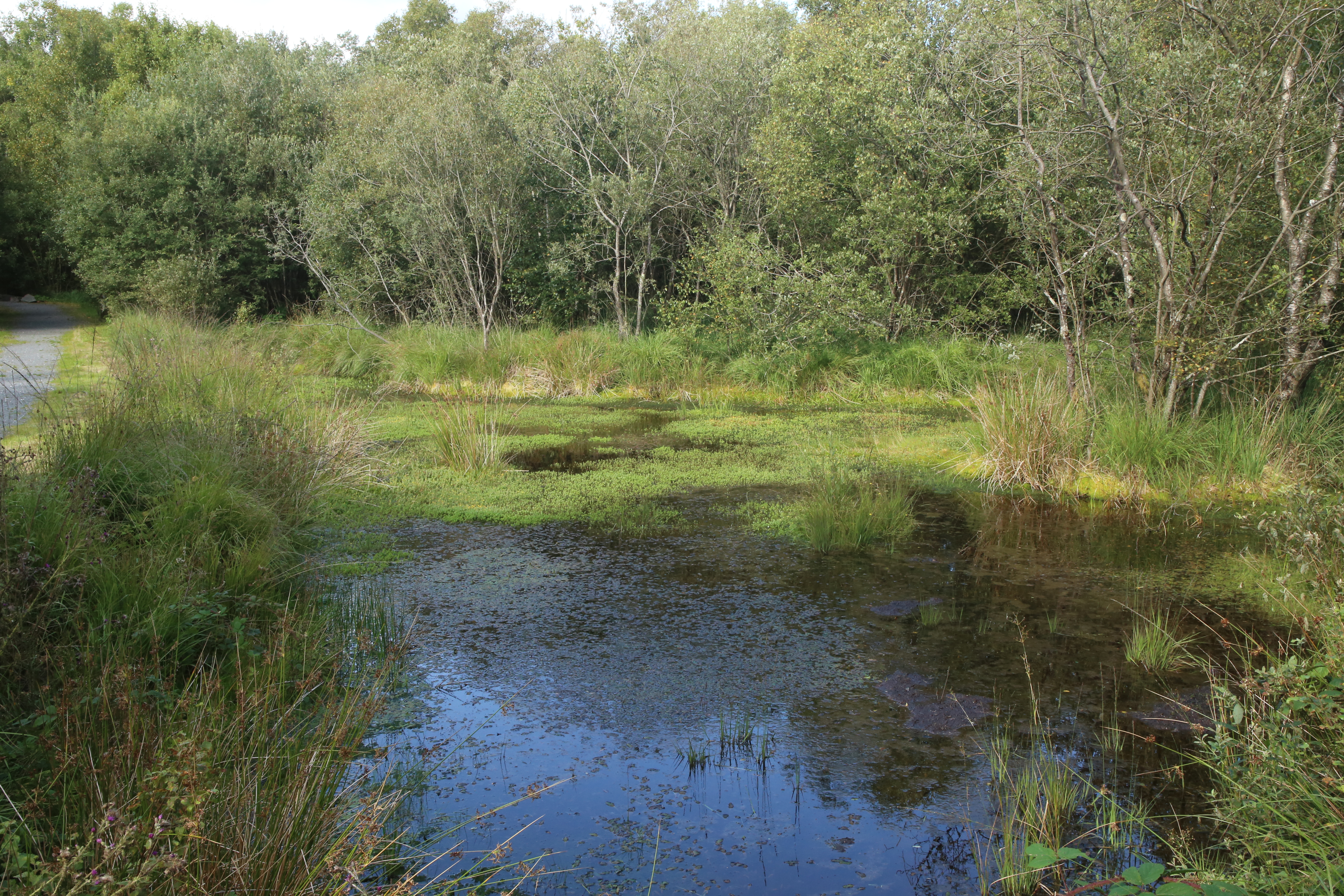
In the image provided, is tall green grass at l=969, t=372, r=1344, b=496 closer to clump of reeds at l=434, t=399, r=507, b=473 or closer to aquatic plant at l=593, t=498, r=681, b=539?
aquatic plant at l=593, t=498, r=681, b=539

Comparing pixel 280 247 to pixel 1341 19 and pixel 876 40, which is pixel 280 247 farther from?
pixel 1341 19

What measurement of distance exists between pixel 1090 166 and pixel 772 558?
573 cm

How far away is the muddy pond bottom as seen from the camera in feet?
10.8

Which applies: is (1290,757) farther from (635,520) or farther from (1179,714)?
(635,520)

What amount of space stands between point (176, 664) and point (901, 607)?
151 inches

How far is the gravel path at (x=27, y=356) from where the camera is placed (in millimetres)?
8734

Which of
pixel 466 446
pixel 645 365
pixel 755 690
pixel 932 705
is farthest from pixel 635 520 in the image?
pixel 645 365

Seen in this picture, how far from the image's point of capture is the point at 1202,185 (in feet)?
27.3

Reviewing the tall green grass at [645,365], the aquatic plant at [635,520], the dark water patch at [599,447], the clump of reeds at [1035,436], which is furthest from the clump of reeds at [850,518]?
the tall green grass at [645,365]

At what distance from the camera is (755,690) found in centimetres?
450

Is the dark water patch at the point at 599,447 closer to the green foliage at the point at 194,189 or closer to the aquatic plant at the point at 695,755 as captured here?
the aquatic plant at the point at 695,755

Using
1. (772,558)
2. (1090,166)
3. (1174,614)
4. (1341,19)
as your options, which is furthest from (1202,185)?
(772,558)

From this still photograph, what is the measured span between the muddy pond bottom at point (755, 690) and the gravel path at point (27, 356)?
3.09 m

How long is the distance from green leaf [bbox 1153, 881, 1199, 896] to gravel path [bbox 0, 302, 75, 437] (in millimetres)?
5601
